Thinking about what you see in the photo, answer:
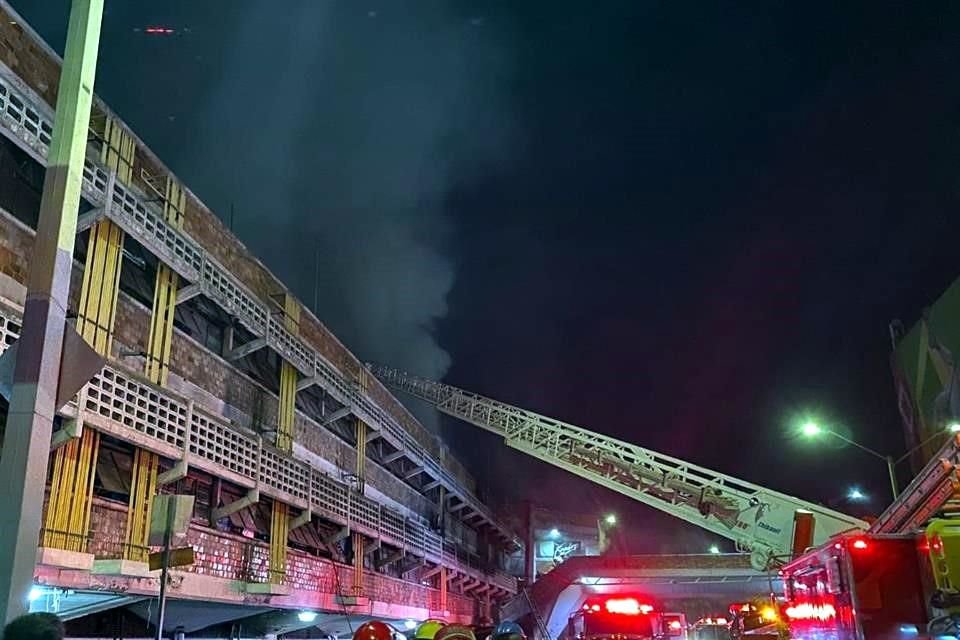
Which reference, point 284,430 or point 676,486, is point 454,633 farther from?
point 676,486

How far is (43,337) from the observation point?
6305 millimetres

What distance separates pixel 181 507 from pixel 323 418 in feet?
42.8

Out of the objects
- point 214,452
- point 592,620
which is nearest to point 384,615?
point 592,620

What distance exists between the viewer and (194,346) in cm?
1466

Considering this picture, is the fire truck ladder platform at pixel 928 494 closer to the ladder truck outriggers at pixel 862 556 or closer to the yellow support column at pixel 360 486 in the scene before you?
the ladder truck outriggers at pixel 862 556

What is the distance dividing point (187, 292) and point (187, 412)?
6.97ft

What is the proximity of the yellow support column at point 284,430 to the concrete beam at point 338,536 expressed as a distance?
96.0 inches

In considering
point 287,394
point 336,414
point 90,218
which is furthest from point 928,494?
point 336,414

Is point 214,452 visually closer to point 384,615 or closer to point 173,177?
point 173,177

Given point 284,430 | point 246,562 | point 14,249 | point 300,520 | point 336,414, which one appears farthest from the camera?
point 336,414

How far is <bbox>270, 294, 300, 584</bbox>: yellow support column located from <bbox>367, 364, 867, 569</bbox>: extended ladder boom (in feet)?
36.9

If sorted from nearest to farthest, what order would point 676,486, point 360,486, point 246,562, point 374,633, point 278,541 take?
point 374,633 → point 246,562 → point 278,541 → point 360,486 → point 676,486

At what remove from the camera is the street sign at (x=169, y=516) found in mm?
8398

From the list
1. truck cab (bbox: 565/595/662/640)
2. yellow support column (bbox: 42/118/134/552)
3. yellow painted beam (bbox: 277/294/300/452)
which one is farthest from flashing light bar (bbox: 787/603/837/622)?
yellow painted beam (bbox: 277/294/300/452)
